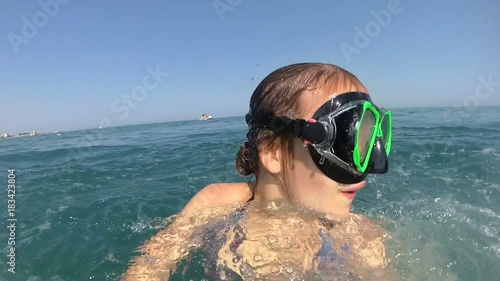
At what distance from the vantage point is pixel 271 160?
2.47m

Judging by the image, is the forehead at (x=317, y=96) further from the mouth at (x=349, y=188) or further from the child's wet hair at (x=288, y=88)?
the mouth at (x=349, y=188)

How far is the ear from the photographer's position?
2461 millimetres

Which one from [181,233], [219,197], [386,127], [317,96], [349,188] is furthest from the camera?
[219,197]

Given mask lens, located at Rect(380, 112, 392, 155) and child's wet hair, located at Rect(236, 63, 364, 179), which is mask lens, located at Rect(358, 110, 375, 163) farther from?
child's wet hair, located at Rect(236, 63, 364, 179)

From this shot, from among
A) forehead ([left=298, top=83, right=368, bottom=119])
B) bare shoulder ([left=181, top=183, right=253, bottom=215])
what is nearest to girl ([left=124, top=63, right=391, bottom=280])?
forehead ([left=298, top=83, right=368, bottom=119])

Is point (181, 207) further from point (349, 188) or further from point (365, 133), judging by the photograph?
point (365, 133)

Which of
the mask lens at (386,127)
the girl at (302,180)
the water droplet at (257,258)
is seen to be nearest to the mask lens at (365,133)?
the girl at (302,180)

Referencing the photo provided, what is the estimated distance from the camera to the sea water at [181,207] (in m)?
2.96

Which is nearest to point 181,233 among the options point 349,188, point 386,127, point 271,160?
point 271,160

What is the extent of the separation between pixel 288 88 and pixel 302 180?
0.67 meters

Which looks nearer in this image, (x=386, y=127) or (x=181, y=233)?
(x=386, y=127)

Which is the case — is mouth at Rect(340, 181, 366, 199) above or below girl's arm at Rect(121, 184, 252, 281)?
above

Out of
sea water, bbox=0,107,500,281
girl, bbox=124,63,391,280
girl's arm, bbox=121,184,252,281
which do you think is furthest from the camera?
sea water, bbox=0,107,500,281

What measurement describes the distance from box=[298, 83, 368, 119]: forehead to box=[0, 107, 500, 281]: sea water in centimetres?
147
